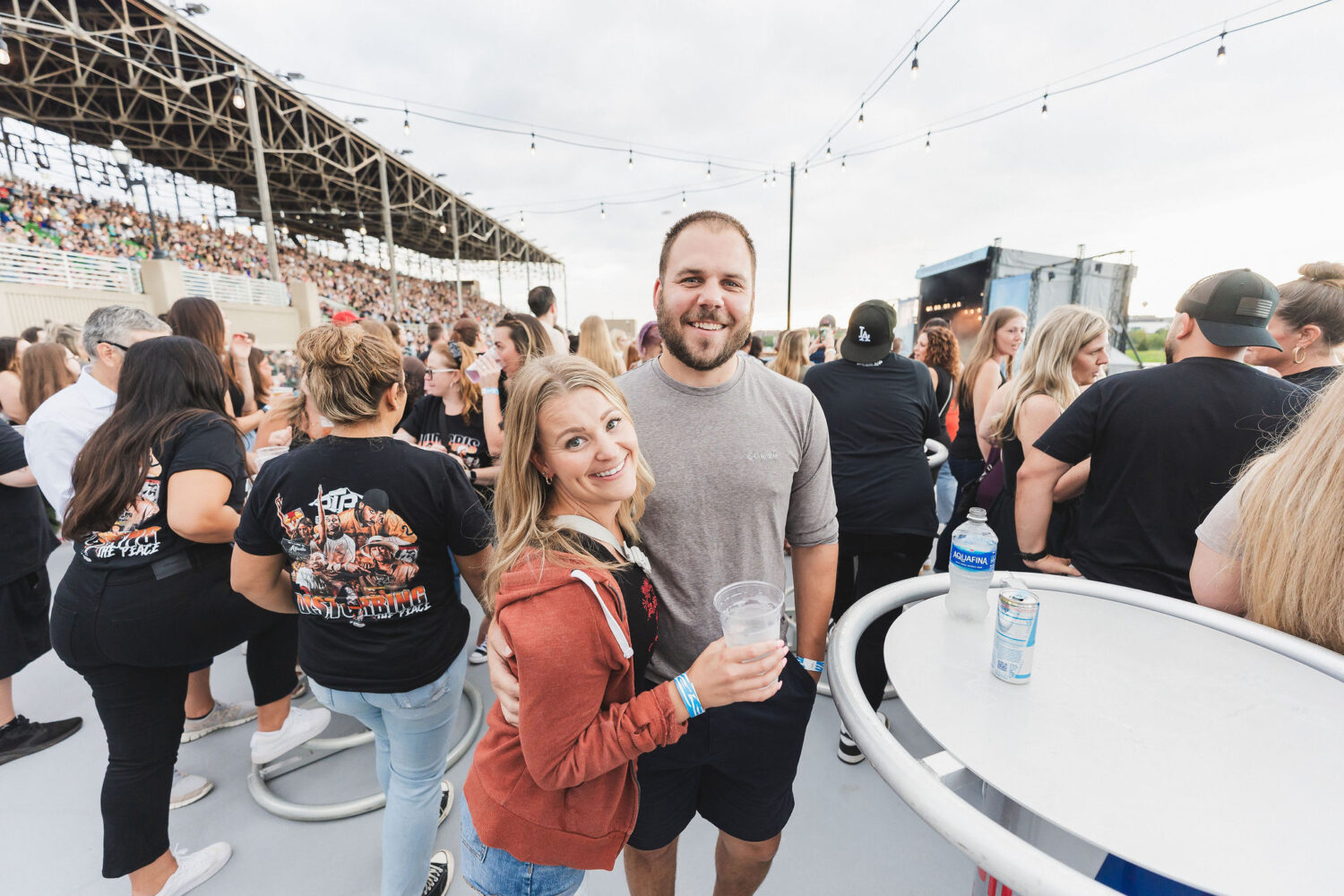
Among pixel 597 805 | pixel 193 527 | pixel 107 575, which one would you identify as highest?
pixel 193 527

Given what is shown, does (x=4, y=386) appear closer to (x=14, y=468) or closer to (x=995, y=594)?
(x=14, y=468)

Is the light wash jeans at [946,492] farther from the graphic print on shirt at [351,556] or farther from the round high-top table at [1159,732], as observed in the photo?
the graphic print on shirt at [351,556]

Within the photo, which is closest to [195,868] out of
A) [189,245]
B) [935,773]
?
[935,773]

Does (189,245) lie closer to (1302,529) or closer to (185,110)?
(185,110)

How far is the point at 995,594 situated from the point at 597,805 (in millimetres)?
1108

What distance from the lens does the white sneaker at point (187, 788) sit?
2.13 m

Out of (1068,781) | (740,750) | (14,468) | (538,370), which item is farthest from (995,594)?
(14,468)

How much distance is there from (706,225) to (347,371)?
1.04 metres

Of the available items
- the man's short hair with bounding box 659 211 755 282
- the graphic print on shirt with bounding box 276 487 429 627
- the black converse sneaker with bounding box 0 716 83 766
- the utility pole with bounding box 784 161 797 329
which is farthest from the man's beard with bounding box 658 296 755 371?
the utility pole with bounding box 784 161 797 329

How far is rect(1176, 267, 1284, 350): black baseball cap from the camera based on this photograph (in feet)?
5.17

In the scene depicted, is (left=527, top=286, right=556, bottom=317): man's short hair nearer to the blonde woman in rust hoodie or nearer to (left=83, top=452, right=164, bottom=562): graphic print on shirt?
(left=83, top=452, right=164, bottom=562): graphic print on shirt

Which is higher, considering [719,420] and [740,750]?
[719,420]

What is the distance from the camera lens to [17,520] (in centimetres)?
233

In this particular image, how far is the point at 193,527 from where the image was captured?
158cm
